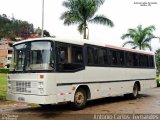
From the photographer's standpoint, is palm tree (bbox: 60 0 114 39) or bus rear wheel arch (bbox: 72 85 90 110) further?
palm tree (bbox: 60 0 114 39)

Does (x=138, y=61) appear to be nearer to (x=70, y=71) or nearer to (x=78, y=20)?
(x=70, y=71)

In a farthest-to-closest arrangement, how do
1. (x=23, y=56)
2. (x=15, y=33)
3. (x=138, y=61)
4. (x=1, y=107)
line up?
(x=15, y=33) < (x=138, y=61) < (x=1, y=107) < (x=23, y=56)

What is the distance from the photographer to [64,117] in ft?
36.9

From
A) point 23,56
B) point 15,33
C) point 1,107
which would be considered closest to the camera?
point 23,56

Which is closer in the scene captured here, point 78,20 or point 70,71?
point 70,71

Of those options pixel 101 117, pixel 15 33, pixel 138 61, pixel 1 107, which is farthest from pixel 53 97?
pixel 15 33

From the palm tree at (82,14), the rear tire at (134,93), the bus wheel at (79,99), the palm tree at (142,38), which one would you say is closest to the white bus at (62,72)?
the bus wheel at (79,99)

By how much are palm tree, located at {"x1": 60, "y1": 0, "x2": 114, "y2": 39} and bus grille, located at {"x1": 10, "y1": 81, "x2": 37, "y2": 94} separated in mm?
18539

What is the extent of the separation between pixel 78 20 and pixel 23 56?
18908 mm

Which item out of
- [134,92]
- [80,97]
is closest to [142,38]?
[134,92]

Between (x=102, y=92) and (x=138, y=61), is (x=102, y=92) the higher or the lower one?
the lower one

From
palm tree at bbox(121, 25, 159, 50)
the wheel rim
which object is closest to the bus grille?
the wheel rim

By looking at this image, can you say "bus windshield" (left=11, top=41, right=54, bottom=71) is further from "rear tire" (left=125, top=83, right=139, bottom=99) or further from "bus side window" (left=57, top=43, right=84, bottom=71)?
"rear tire" (left=125, top=83, right=139, bottom=99)

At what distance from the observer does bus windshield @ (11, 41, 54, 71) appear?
11.6 meters
